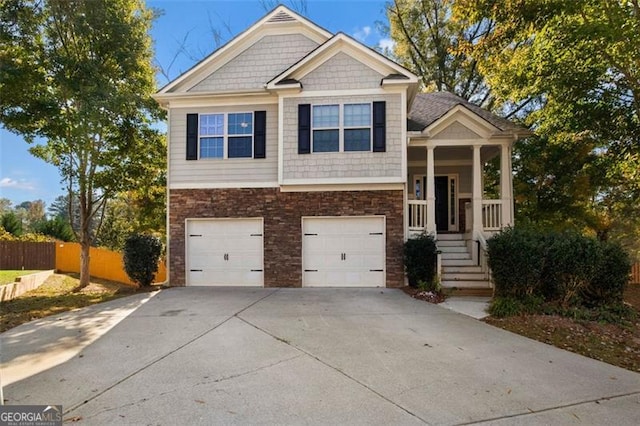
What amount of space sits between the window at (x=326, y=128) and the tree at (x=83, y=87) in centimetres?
598

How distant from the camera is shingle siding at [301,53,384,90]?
1044 cm

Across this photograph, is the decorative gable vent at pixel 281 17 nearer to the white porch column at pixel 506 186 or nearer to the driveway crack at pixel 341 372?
the white porch column at pixel 506 186

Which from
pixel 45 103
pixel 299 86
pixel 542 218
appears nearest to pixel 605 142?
pixel 542 218

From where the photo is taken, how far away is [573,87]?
9.75 m

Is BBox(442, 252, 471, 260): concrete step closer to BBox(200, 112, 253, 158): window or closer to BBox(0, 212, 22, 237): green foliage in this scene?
BBox(200, 112, 253, 158): window

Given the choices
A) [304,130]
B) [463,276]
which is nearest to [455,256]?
[463,276]

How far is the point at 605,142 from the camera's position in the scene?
11.2m

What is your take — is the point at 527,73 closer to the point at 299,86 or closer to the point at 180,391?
the point at 299,86

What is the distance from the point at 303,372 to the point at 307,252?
6373 millimetres

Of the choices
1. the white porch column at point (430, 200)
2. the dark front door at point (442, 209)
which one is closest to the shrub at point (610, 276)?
the white porch column at point (430, 200)

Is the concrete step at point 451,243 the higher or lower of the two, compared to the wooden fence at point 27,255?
higher

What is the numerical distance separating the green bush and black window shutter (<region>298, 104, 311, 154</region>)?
402 cm

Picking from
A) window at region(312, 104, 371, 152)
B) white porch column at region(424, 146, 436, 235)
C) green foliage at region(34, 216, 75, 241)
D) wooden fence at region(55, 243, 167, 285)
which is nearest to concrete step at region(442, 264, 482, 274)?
white porch column at region(424, 146, 436, 235)

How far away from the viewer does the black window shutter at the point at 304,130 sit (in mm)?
10453
